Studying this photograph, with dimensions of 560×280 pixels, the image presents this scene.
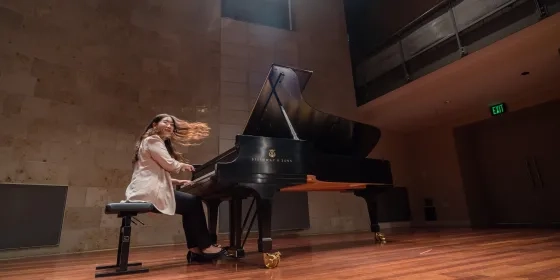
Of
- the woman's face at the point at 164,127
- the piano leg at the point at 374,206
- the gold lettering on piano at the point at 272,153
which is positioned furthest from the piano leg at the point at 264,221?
the piano leg at the point at 374,206

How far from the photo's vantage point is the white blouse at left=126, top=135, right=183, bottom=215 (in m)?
2.04

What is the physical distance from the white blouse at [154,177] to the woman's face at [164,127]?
0.38 feet

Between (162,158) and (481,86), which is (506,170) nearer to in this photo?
(481,86)

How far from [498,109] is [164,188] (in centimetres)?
597

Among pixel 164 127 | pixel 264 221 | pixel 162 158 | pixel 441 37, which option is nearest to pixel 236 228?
pixel 264 221

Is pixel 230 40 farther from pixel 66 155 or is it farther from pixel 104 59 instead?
pixel 66 155

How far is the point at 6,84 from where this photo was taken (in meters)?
3.76

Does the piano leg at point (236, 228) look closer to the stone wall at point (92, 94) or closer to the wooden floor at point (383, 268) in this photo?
the wooden floor at point (383, 268)

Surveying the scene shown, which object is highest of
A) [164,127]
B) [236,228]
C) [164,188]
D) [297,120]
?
[297,120]

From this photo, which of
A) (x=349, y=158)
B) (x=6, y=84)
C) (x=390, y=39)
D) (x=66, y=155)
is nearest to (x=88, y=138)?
(x=66, y=155)

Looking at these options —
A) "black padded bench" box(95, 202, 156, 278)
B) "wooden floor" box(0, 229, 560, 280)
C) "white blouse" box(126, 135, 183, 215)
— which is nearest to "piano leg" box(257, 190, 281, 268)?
"wooden floor" box(0, 229, 560, 280)

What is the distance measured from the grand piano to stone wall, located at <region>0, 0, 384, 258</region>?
2095mm

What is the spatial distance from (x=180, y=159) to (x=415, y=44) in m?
4.20

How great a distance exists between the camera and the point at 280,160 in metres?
2.18
